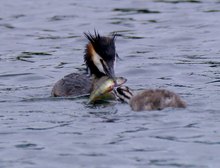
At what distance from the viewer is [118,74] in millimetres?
15547

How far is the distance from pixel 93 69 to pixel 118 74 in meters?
1.42

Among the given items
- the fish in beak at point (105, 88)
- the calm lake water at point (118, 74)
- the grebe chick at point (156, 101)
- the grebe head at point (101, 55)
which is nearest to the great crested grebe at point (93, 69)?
the grebe head at point (101, 55)

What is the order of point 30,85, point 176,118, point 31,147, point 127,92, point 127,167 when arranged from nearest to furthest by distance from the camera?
point 127,167 < point 31,147 < point 176,118 < point 127,92 < point 30,85

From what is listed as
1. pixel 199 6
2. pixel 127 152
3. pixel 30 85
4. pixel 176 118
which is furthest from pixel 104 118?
pixel 199 6

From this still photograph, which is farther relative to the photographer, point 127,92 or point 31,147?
point 127,92

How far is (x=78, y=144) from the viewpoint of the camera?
1060 centimetres

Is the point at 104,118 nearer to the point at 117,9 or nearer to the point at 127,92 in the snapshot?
the point at 127,92

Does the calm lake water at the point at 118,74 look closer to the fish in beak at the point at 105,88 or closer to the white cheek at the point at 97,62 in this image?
the fish in beak at the point at 105,88

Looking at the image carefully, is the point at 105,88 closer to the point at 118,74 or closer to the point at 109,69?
the point at 109,69

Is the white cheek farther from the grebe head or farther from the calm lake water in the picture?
the calm lake water

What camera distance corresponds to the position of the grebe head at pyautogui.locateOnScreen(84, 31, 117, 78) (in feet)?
44.8

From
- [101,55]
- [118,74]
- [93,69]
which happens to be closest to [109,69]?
[101,55]

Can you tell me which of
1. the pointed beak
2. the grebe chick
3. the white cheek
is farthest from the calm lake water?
the white cheek

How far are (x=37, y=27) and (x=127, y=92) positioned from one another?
7.32 metres
